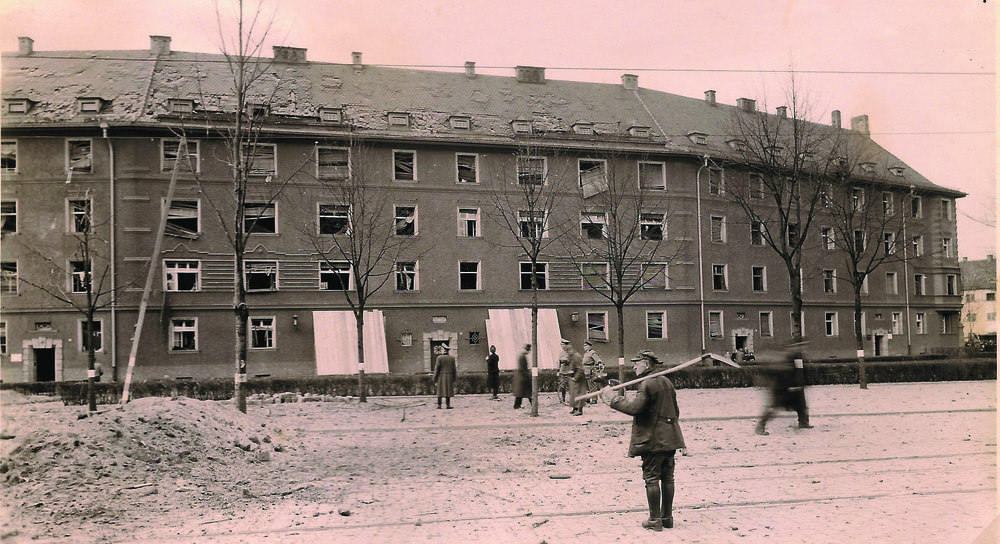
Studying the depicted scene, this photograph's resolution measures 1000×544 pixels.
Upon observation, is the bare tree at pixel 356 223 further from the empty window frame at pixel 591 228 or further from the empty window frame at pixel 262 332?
the empty window frame at pixel 591 228

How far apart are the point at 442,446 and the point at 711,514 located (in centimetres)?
609

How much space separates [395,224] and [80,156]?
1192cm

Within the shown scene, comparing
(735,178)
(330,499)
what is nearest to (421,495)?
(330,499)

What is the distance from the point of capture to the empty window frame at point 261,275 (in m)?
29.3

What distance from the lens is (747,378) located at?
2538 cm

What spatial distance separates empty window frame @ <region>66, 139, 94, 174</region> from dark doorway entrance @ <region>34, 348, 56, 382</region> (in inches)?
267

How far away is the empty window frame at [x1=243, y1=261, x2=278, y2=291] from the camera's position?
29.3 meters

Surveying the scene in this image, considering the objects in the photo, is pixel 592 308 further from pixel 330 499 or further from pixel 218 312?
pixel 330 499

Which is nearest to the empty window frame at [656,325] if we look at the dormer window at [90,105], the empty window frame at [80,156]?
the dormer window at [90,105]

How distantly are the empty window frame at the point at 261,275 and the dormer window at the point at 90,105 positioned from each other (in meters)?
8.27

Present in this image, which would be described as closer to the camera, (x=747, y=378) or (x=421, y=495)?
(x=421, y=495)

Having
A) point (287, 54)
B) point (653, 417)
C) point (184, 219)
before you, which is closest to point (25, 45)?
point (287, 54)

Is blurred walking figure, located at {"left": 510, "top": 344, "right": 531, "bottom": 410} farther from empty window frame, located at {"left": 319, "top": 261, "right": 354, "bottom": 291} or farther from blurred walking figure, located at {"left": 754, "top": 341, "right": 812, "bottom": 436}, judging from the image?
empty window frame, located at {"left": 319, "top": 261, "right": 354, "bottom": 291}

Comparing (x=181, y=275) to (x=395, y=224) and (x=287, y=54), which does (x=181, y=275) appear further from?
(x=287, y=54)
